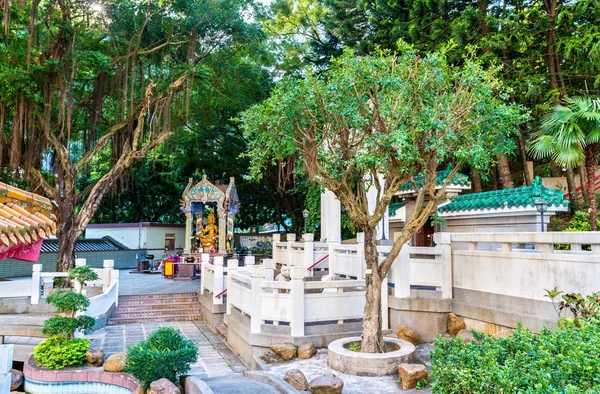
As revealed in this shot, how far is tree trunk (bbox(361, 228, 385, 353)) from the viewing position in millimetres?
6410

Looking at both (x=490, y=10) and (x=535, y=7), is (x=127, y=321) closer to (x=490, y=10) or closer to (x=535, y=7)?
(x=490, y=10)

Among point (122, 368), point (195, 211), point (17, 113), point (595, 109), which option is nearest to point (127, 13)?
point (17, 113)

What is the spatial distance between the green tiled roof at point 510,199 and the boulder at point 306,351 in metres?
5.21

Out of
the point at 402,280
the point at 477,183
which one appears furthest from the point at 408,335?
the point at 477,183

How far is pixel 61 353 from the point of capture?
6812 millimetres

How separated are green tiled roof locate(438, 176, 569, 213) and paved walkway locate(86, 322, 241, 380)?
636 cm

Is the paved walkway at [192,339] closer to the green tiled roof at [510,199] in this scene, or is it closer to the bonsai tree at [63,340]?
the bonsai tree at [63,340]

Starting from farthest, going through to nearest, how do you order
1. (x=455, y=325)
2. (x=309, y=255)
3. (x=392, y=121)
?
(x=309, y=255) < (x=455, y=325) < (x=392, y=121)

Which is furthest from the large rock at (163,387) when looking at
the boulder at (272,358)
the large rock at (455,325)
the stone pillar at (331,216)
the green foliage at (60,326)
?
the stone pillar at (331,216)

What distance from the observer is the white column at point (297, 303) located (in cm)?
726

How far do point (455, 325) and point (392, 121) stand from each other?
3.53 metres

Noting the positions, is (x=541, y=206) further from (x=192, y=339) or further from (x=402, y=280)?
(x=192, y=339)

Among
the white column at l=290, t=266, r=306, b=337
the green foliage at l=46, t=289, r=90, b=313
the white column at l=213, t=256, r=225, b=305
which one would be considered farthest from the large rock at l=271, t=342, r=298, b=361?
the white column at l=213, t=256, r=225, b=305

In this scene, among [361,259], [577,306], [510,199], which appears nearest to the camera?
[577,306]
